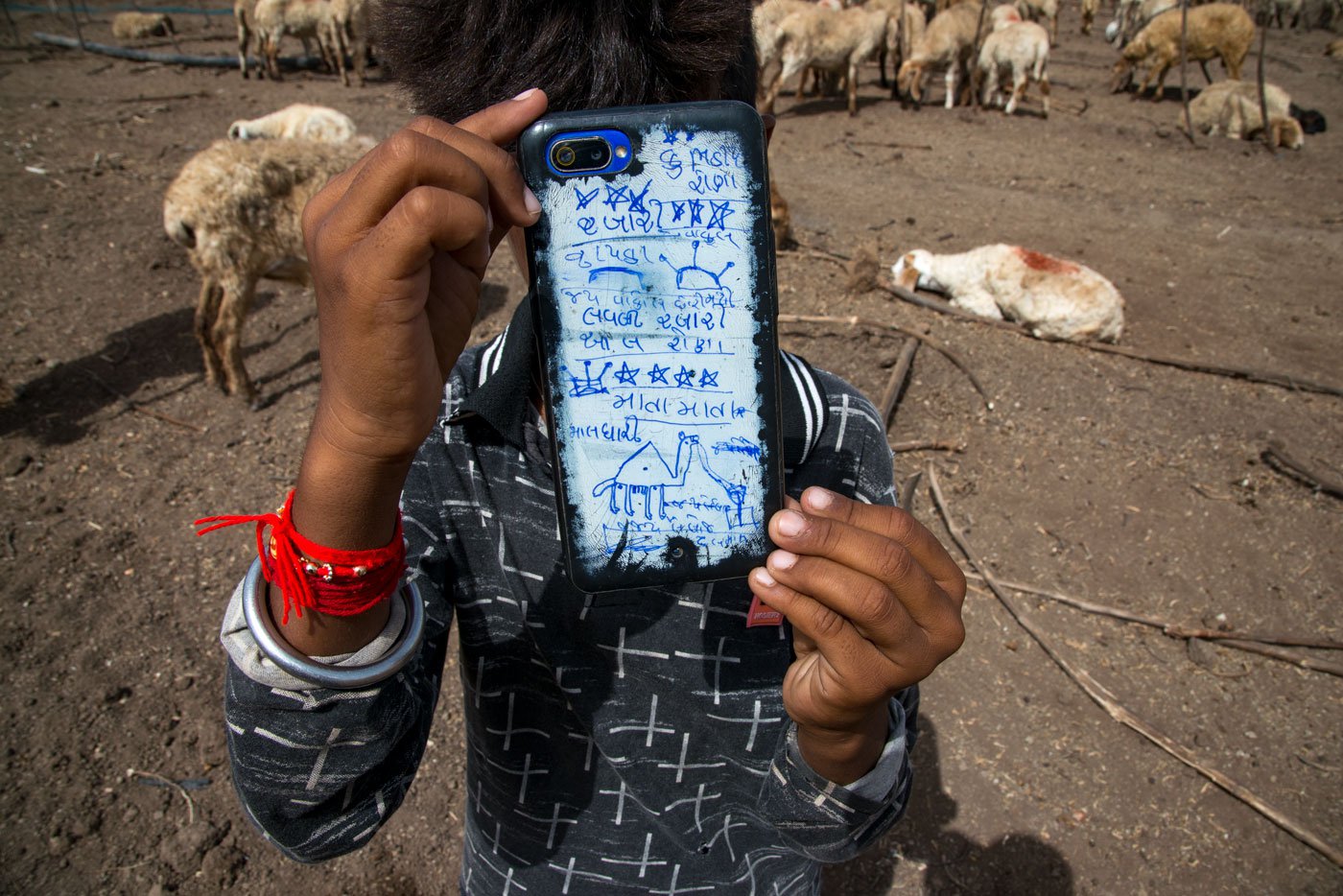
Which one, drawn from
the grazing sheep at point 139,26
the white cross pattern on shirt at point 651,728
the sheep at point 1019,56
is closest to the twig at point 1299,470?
the white cross pattern on shirt at point 651,728

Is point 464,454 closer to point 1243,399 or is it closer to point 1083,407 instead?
point 1083,407

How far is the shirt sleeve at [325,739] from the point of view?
2.92 ft

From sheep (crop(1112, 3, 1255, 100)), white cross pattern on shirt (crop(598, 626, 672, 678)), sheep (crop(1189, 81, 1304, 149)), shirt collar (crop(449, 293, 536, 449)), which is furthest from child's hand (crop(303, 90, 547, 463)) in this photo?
sheep (crop(1112, 3, 1255, 100))

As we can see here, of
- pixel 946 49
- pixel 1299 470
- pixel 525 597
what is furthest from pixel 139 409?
pixel 946 49

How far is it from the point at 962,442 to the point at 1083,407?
2.80 ft

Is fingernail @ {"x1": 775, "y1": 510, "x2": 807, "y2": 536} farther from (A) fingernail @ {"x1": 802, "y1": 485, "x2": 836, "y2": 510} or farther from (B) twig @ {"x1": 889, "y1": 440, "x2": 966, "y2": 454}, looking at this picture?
(B) twig @ {"x1": 889, "y1": 440, "x2": 966, "y2": 454}

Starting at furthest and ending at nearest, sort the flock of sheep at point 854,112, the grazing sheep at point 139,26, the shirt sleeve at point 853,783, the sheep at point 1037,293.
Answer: the grazing sheep at point 139,26 → the sheep at point 1037,293 → the flock of sheep at point 854,112 → the shirt sleeve at point 853,783

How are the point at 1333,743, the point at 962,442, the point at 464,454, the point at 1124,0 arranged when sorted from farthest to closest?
the point at 1124,0, the point at 962,442, the point at 1333,743, the point at 464,454

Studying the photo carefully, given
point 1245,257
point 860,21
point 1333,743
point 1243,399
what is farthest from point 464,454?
point 860,21

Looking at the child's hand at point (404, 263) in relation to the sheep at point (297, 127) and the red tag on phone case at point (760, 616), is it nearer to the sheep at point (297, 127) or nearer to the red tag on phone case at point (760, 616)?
the red tag on phone case at point (760, 616)

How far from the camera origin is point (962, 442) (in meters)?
4.21

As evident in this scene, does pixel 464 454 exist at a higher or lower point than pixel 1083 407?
higher

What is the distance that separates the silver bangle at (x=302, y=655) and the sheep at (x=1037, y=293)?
5.03 meters

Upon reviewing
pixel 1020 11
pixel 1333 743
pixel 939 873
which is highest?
pixel 1020 11
